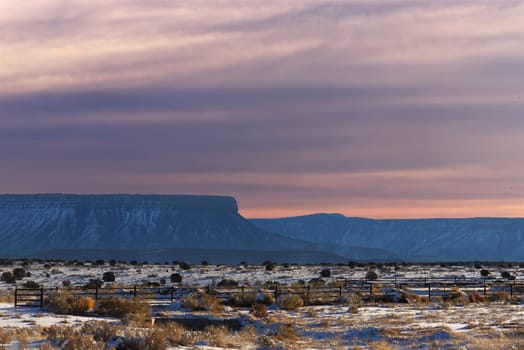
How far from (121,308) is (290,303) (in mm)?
10581

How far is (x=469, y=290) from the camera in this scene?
69812mm

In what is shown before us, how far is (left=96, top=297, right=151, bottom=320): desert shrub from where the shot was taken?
4800 centimetres

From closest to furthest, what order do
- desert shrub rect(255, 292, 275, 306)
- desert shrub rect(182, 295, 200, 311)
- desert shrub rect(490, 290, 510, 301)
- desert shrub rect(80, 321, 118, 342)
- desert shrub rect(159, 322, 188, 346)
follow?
desert shrub rect(80, 321, 118, 342), desert shrub rect(159, 322, 188, 346), desert shrub rect(182, 295, 200, 311), desert shrub rect(255, 292, 275, 306), desert shrub rect(490, 290, 510, 301)

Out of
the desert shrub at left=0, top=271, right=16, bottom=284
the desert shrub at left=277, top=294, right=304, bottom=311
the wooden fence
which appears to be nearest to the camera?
the desert shrub at left=277, top=294, right=304, bottom=311

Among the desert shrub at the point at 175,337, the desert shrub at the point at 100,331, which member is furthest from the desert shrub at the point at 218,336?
the desert shrub at the point at 100,331

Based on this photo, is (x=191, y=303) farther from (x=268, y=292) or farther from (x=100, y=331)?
(x=100, y=331)

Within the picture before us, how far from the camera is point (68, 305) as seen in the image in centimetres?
4788

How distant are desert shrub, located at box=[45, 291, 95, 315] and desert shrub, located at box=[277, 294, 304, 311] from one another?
10921mm

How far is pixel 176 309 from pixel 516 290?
1146 inches

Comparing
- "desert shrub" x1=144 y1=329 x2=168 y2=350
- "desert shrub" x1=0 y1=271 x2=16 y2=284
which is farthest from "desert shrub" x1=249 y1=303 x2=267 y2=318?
"desert shrub" x1=0 y1=271 x2=16 y2=284

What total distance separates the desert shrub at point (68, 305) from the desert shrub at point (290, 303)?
10921 millimetres

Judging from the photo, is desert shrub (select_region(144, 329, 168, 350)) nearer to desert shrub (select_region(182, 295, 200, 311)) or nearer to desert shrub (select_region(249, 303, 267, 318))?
desert shrub (select_region(249, 303, 267, 318))

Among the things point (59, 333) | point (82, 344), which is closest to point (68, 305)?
point (59, 333)

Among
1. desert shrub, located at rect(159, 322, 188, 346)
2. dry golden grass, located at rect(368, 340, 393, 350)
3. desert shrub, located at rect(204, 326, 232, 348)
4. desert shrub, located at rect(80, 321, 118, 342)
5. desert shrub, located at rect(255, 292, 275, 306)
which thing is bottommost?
dry golden grass, located at rect(368, 340, 393, 350)
